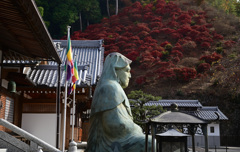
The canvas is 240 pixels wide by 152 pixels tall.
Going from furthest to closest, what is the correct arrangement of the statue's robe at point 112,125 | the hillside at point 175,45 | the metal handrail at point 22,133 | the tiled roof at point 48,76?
the hillside at point 175,45 → the tiled roof at point 48,76 → the metal handrail at point 22,133 → the statue's robe at point 112,125

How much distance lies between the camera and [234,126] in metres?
31.7

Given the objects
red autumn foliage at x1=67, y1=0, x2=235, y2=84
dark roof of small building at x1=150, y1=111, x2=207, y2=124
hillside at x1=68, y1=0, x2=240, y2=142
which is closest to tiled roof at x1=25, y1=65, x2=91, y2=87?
dark roof of small building at x1=150, y1=111, x2=207, y2=124

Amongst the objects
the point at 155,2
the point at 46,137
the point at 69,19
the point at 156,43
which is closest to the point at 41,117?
the point at 46,137

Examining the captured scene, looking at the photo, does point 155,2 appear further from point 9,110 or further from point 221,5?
point 9,110

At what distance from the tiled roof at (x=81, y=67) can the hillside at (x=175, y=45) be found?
48.1 ft

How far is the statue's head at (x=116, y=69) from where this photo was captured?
595cm

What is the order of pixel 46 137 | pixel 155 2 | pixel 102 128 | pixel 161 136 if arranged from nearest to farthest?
pixel 161 136
pixel 102 128
pixel 46 137
pixel 155 2

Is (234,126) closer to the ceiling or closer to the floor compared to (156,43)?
closer to the floor

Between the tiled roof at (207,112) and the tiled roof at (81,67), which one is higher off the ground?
the tiled roof at (81,67)

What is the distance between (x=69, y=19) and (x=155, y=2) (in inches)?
597

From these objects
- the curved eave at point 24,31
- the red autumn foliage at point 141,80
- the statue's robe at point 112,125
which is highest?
the curved eave at point 24,31

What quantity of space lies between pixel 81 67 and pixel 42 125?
344 cm

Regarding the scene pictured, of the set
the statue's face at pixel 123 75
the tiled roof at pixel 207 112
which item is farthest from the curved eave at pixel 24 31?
the tiled roof at pixel 207 112

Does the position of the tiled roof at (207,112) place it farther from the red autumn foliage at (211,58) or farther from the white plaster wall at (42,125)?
the white plaster wall at (42,125)
